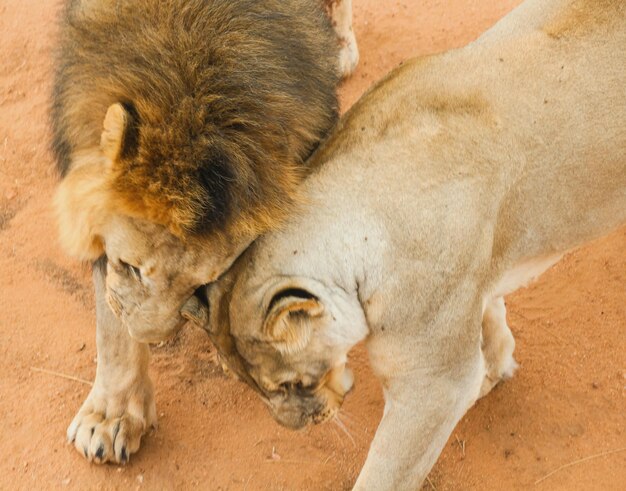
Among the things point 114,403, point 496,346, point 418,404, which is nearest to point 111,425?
point 114,403

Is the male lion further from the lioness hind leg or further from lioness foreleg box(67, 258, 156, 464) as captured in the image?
the lioness hind leg

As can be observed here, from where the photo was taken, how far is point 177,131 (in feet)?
8.65

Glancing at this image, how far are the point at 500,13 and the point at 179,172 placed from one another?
401cm

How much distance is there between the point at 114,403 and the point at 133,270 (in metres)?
1.17

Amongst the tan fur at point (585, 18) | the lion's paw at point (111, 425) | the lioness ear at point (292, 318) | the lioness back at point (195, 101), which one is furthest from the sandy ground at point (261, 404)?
the tan fur at point (585, 18)

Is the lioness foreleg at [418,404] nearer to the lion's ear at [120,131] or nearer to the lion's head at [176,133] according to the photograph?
the lion's head at [176,133]

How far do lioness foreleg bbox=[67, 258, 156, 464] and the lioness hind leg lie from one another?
144 centimetres

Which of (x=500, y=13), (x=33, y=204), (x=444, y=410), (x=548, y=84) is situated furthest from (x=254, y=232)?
(x=500, y=13)

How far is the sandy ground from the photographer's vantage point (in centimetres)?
400

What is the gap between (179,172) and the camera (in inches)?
105

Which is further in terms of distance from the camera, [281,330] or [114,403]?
[114,403]

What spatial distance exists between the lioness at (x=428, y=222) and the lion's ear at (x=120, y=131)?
53 centimetres

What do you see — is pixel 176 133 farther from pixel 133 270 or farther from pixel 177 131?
pixel 133 270

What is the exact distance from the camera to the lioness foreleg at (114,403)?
387 cm
